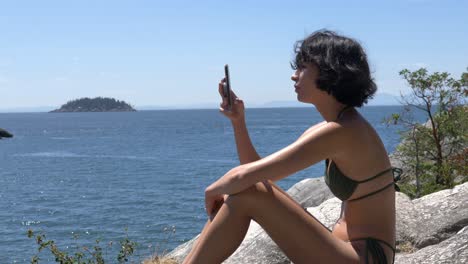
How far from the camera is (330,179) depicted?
4.55m

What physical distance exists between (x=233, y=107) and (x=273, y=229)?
1.21 meters

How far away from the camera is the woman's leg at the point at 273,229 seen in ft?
14.0

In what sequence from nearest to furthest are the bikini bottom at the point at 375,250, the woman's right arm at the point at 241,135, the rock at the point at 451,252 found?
the bikini bottom at the point at 375,250 < the woman's right arm at the point at 241,135 < the rock at the point at 451,252

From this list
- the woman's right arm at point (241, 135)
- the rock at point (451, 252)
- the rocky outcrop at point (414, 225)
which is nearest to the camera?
the woman's right arm at point (241, 135)

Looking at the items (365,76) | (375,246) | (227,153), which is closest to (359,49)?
(365,76)

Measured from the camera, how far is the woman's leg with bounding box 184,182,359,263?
4.27 m

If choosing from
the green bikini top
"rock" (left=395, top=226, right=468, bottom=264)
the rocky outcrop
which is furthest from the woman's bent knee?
the rocky outcrop

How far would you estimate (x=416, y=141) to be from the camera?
16859mm

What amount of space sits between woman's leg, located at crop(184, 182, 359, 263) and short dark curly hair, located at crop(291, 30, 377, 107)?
0.79 meters

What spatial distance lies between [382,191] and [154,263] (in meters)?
6.05

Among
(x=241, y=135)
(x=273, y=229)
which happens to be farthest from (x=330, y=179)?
(x=241, y=135)

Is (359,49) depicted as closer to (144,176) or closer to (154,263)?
(154,263)

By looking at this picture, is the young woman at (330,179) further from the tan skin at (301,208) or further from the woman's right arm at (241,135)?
the woman's right arm at (241,135)

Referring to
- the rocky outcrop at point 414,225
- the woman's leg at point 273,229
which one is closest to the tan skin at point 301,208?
the woman's leg at point 273,229
